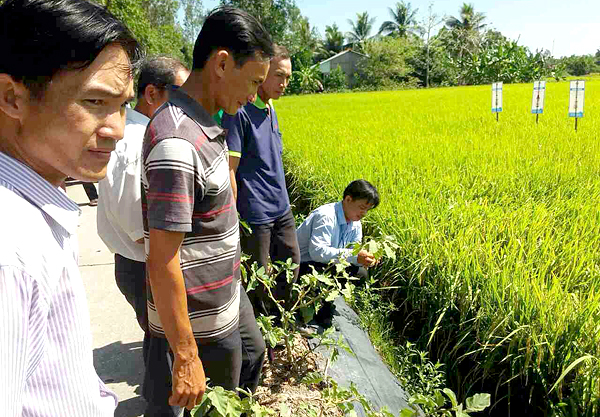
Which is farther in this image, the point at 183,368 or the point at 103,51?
the point at 183,368

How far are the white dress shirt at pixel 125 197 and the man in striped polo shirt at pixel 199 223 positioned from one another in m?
0.41

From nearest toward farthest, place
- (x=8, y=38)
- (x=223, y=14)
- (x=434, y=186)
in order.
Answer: (x=8, y=38) < (x=223, y=14) < (x=434, y=186)

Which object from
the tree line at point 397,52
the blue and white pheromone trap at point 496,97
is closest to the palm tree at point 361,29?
the tree line at point 397,52

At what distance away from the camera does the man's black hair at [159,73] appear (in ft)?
6.67

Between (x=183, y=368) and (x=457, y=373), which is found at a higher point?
(x=183, y=368)

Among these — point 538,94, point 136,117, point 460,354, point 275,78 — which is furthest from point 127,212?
point 538,94

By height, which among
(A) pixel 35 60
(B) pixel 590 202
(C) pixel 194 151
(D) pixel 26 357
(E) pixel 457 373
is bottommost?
(E) pixel 457 373

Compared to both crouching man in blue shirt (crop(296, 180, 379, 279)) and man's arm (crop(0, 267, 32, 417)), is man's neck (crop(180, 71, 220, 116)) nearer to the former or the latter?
man's arm (crop(0, 267, 32, 417))

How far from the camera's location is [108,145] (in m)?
0.79

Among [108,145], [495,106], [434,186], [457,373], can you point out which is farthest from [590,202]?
[495,106]

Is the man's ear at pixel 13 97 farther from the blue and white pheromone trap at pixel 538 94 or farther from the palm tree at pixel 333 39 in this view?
the palm tree at pixel 333 39

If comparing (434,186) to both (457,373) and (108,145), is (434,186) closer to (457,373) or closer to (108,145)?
(457,373)

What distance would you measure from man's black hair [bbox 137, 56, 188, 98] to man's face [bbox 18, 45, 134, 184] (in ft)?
4.24

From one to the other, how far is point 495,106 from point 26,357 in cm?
826
